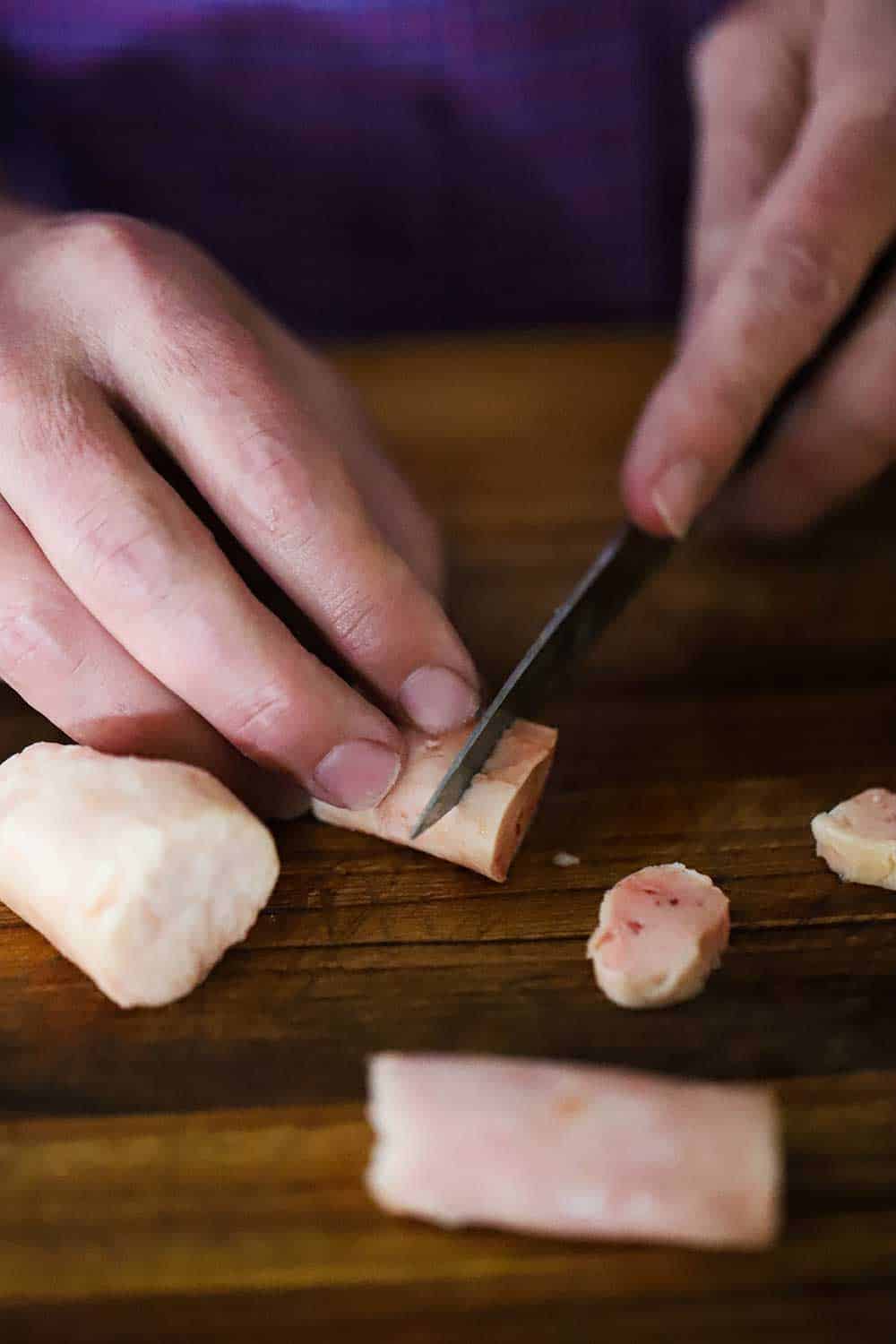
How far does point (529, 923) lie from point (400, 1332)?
55cm

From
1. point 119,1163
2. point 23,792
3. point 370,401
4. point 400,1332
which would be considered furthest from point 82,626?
point 370,401

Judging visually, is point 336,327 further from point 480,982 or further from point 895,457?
point 480,982

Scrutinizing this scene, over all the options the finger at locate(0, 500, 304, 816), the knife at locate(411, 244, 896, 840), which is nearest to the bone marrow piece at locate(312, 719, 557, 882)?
the knife at locate(411, 244, 896, 840)

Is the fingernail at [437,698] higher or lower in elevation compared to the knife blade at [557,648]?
higher

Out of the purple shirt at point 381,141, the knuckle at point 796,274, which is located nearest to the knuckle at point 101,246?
the knuckle at point 796,274

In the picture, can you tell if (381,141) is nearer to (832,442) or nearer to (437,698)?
(832,442)

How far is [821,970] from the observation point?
158cm

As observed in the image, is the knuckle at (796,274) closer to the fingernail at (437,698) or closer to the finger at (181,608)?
the fingernail at (437,698)

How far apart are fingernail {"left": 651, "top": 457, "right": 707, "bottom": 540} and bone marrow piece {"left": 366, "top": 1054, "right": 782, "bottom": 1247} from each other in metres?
1.07

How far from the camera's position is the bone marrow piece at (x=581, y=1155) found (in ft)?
4.10

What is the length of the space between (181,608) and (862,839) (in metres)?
0.91

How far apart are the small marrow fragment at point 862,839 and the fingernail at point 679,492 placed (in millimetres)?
600

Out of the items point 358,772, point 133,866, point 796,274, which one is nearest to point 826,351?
point 796,274

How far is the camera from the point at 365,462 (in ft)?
7.20
